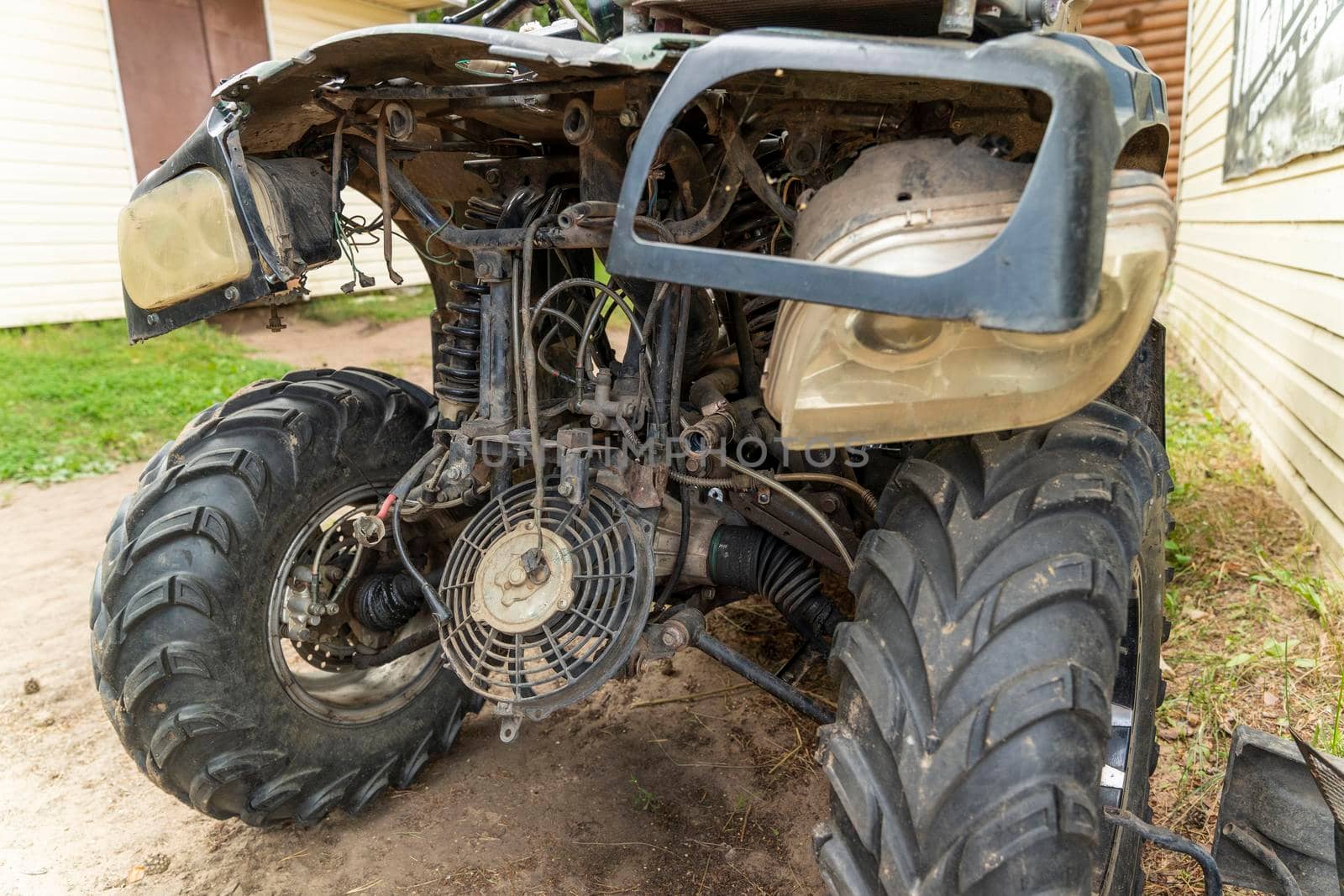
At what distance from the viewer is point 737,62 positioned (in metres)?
1.31

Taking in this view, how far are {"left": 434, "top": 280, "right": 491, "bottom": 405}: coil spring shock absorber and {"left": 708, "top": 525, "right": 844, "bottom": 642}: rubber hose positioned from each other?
73 cm

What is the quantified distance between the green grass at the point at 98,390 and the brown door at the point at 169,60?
83.1 inches

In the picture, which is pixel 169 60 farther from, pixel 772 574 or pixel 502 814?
pixel 772 574

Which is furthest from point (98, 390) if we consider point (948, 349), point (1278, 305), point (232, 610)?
point (1278, 305)

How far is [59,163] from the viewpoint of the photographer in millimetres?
8836

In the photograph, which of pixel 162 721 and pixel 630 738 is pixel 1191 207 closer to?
pixel 630 738

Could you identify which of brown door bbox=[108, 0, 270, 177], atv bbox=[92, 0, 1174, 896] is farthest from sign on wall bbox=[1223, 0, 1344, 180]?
brown door bbox=[108, 0, 270, 177]

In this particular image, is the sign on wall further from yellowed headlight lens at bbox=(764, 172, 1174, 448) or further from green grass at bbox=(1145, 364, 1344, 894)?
yellowed headlight lens at bbox=(764, 172, 1174, 448)

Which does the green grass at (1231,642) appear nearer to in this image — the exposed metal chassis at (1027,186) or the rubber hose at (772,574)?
the rubber hose at (772,574)

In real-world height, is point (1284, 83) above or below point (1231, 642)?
above

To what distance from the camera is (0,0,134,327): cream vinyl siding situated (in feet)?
27.8

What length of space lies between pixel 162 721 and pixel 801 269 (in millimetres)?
1824

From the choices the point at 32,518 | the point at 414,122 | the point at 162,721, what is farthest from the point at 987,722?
the point at 32,518

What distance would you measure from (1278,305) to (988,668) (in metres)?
4.25
